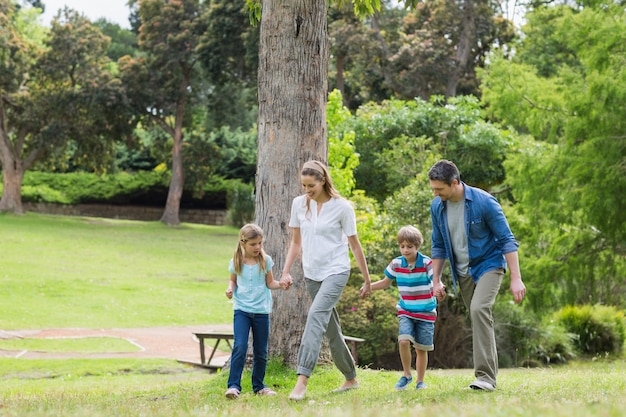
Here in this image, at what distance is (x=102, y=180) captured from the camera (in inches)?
1916

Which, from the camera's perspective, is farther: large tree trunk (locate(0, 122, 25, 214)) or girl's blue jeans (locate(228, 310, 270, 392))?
large tree trunk (locate(0, 122, 25, 214))

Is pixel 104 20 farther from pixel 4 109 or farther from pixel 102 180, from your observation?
pixel 4 109

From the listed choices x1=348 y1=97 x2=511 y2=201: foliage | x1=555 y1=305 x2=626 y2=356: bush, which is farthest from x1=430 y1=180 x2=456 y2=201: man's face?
x1=348 y1=97 x2=511 y2=201: foliage

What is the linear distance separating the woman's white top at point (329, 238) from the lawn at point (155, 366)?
107 centimetres

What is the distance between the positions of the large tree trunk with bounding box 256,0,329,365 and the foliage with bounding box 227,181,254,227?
3372 cm

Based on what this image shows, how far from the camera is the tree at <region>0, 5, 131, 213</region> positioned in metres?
38.9

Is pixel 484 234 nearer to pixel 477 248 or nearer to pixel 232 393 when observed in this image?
pixel 477 248

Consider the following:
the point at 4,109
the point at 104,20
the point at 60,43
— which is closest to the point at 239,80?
the point at 60,43

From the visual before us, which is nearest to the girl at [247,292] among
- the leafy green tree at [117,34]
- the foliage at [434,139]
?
the foliage at [434,139]

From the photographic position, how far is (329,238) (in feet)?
24.4

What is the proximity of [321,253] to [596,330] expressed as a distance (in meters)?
13.7

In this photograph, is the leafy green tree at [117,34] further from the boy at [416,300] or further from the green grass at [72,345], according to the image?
the boy at [416,300]

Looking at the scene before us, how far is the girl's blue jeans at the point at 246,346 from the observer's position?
776 centimetres

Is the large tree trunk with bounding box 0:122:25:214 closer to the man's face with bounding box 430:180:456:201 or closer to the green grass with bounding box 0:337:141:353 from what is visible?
the green grass with bounding box 0:337:141:353
